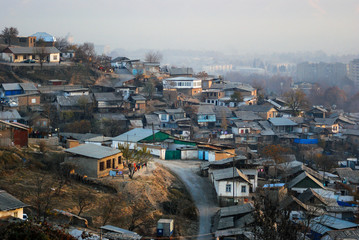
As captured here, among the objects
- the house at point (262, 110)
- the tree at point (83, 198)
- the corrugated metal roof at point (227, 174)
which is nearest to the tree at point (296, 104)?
the house at point (262, 110)

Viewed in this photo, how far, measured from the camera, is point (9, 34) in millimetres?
30875

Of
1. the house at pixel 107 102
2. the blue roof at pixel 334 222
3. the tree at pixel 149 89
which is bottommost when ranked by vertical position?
the blue roof at pixel 334 222

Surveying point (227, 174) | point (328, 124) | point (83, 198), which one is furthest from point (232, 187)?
point (328, 124)

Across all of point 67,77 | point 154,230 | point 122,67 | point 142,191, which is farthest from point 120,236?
point 122,67

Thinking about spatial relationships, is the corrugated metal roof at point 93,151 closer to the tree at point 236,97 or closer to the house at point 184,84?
the house at point 184,84

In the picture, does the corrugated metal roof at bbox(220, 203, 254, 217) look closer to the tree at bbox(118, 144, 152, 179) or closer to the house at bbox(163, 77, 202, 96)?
the tree at bbox(118, 144, 152, 179)

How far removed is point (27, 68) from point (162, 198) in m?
16.7

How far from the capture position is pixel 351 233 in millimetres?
11070

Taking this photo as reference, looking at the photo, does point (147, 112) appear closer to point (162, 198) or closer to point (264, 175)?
point (264, 175)

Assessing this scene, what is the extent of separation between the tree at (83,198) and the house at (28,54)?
17.2 metres

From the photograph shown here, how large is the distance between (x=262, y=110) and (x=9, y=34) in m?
15.8

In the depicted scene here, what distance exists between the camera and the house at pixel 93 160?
14016mm

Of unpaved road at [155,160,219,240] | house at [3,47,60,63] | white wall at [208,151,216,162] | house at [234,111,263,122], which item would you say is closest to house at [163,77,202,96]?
house at [234,111,263,122]

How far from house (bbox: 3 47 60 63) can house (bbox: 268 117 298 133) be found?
41.9ft
